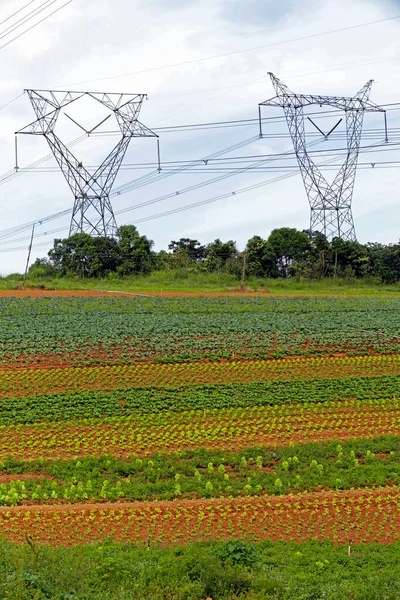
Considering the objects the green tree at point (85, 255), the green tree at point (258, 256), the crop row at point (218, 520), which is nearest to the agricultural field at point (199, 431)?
the crop row at point (218, 520)

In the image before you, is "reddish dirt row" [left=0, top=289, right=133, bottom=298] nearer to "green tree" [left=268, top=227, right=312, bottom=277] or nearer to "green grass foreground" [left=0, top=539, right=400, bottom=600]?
"green tree" [left=268, top=227, right=312, bottom=277]

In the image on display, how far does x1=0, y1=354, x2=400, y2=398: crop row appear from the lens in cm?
2570

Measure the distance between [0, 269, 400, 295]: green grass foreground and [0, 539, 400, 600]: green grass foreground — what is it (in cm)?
4927

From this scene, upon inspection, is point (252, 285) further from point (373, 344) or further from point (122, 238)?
point (373, 344)

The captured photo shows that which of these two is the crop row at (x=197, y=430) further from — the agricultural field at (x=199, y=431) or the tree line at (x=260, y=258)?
the tree line at (x=260, y=258)

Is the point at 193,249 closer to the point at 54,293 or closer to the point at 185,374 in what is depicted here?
the point at 54,293

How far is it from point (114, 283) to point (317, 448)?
48.8m

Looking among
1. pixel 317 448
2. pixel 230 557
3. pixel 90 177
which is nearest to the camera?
pixel 230 557

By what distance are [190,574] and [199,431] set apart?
404 inches

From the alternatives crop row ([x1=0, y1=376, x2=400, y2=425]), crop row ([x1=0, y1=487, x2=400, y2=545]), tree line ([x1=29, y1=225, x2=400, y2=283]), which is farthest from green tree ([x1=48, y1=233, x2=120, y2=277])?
crop row ([x1=0, y1=487, x2=400, y2=545])

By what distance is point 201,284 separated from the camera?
6675 centimetres

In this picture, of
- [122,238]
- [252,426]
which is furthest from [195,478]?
[122,238]

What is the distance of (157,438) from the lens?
2023 cm

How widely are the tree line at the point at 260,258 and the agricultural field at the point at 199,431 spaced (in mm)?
29397
